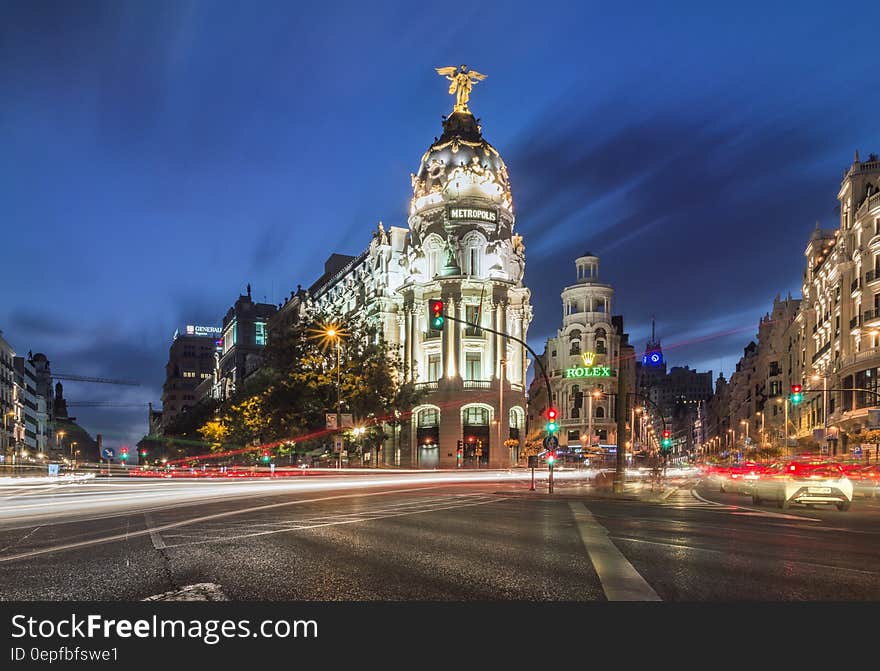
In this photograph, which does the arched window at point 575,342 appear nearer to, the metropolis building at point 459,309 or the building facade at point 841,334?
the building facade at point 841,334

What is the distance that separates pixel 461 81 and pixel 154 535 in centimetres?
7379

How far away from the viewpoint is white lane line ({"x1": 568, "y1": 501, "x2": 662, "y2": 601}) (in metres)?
7.06

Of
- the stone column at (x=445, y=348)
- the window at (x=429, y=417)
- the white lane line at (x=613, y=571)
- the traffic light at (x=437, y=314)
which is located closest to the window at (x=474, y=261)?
the stone column at (x=445, y=348)

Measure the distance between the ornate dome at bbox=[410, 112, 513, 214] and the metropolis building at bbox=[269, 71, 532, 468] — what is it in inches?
4.0

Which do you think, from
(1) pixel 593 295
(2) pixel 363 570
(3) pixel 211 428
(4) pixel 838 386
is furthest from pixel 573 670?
(1) pixel 593 295

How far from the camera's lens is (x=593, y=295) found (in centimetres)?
10544

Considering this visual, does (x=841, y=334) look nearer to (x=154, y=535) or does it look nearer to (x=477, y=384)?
(x=477, y=384)

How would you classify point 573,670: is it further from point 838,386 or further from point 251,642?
point 838,386

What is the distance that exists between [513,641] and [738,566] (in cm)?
505

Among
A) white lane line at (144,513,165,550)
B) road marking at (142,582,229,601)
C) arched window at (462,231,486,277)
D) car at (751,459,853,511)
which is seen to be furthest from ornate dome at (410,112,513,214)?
road marking at (142,582,229,601)

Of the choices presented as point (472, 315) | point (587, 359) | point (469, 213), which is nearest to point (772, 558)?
point (472, 315)

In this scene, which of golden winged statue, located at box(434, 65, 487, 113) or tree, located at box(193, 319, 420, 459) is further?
golden winged statue, located at box(434, 65, 487, 113)

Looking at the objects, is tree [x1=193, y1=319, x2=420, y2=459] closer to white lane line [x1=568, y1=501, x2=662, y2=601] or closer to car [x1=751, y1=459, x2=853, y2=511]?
car [x1=751, y1=459, x2=853, y2=511]

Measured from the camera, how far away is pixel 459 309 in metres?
71.0
